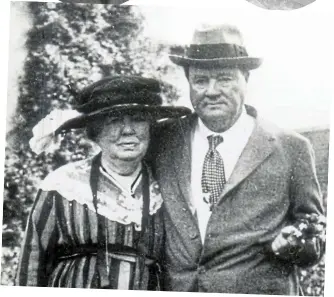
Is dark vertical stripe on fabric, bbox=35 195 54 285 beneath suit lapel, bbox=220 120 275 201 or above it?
beneath

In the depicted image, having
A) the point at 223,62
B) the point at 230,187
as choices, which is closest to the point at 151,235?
the point at 230,187

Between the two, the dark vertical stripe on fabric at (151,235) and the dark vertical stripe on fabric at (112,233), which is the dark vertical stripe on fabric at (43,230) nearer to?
the dark vertical stripe on fabric at (112,233)

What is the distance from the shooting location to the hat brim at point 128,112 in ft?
5.72

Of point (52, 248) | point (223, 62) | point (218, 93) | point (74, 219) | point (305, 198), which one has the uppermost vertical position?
point (223, 62)

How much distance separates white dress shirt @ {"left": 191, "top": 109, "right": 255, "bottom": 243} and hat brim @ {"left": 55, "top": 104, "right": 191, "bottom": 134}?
0.09 m

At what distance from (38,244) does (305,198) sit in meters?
0.97

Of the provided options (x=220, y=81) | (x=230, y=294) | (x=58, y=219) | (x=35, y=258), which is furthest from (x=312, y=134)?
(x=35, y=258)

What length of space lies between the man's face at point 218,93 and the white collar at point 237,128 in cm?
1

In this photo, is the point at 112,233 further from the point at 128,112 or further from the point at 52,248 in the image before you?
the point at 128,112

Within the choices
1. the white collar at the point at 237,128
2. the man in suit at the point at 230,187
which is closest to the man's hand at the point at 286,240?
the man in suit at the point at 230,187

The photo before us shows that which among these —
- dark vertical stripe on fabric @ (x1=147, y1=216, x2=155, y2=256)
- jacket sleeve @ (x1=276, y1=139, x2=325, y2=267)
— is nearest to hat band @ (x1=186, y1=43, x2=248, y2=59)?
jacket sleeve @ (x1=276, y1=139, x2=325, y2=267)

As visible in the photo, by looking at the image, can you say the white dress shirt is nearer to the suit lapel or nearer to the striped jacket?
the suit lapel

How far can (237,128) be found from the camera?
1.77 meters

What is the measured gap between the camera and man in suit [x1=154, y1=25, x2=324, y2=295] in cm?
174
